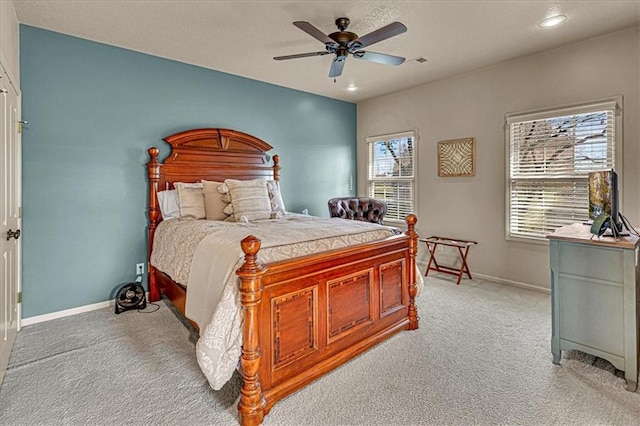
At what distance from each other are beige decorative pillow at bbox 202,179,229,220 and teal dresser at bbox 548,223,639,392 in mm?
2925

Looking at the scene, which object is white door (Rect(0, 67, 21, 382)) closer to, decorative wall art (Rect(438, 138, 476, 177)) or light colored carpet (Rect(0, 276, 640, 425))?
light colored carpet (Rect(0, 276, 640, 425))

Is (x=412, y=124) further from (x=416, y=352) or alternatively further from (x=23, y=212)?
(x=23, y=212)

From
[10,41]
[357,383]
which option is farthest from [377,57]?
[10,41]

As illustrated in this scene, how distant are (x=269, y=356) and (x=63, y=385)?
1.39m

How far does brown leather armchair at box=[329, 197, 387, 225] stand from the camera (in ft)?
16.3

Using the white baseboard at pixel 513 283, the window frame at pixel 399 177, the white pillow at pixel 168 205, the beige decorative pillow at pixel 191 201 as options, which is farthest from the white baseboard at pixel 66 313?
the white baseboard at pixel 513 283

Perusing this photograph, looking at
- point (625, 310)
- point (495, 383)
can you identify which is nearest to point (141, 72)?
point (495, 383)

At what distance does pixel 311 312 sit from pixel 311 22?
8.27ft

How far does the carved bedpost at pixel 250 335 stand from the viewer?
1719mm

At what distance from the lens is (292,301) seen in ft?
6.57

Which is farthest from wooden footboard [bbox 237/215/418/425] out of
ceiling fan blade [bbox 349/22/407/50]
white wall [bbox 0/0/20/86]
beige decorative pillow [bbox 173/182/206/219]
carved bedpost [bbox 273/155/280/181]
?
carved bedpost [bbox 273/155/280/181]

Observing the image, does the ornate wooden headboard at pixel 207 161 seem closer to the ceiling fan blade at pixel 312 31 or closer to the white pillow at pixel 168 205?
the white pillow at pixel 168 205

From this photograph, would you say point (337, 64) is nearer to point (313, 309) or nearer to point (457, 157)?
point (313, 309)

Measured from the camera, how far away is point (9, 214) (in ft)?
7.97
